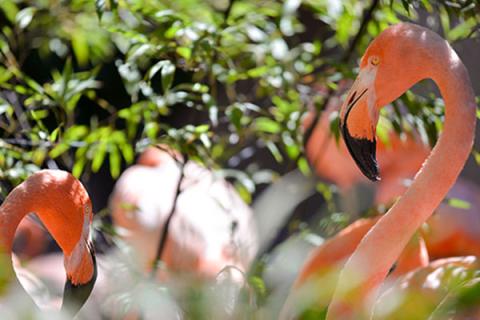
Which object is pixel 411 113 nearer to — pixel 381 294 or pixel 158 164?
pixel 381 294

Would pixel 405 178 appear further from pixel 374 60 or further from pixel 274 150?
pixel 374 60

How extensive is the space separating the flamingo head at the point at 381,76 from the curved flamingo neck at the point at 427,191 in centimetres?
3

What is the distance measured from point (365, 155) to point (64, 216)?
0.51m

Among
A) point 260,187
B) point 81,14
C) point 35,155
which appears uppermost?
point 35,155

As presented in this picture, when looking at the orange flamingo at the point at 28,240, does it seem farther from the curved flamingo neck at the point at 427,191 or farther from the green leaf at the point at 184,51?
the curved flamingo neck at the point at 427,191

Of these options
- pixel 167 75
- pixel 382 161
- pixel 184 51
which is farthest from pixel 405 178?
pixel 167 75

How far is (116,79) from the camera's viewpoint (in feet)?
13.5

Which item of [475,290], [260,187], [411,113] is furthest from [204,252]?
[475,290]

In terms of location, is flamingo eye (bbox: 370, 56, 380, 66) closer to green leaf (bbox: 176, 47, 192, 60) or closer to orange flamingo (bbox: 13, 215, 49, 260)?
green leaf (bbox: 176, 47, 192, 60)

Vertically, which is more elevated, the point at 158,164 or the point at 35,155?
the point at 35,155

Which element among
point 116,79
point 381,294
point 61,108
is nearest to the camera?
point 381,294

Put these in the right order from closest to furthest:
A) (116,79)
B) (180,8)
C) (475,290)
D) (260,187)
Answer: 1. (475,290)
2. (180,8)
3. (260,187)
4. (116,79)

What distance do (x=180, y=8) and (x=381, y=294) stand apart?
0.98 m

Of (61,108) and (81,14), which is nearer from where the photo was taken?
(61,108)
